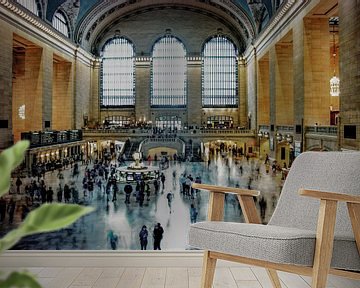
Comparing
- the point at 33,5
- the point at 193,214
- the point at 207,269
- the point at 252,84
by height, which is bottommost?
the point at 193,214

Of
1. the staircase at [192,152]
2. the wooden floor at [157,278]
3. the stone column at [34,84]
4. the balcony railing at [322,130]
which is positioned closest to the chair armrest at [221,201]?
the wooden floor at [157,278]

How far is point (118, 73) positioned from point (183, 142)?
8.62 metres

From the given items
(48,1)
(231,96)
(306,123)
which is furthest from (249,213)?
(231,96)

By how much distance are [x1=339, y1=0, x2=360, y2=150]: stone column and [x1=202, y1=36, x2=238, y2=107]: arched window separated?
24.5ft

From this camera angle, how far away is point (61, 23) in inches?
792

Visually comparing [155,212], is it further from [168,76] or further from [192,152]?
[168,76]

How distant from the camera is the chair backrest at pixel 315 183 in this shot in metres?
2.69

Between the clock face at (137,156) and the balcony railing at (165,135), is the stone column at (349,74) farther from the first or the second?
the clock face at (137,156)

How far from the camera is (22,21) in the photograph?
57.2ft

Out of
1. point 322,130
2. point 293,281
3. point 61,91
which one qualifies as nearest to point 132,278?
point 293,281

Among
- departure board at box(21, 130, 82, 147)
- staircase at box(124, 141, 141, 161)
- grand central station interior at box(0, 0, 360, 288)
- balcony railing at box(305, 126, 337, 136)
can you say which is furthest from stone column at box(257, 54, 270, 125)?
staircase at box(124, 141, 141, 161)

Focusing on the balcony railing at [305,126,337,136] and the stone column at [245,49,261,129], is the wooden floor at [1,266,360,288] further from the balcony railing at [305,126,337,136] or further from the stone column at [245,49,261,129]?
the stone column at [245,49,261,129]

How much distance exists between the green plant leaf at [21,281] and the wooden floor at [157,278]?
290 cm

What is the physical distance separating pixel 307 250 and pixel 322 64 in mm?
13907
